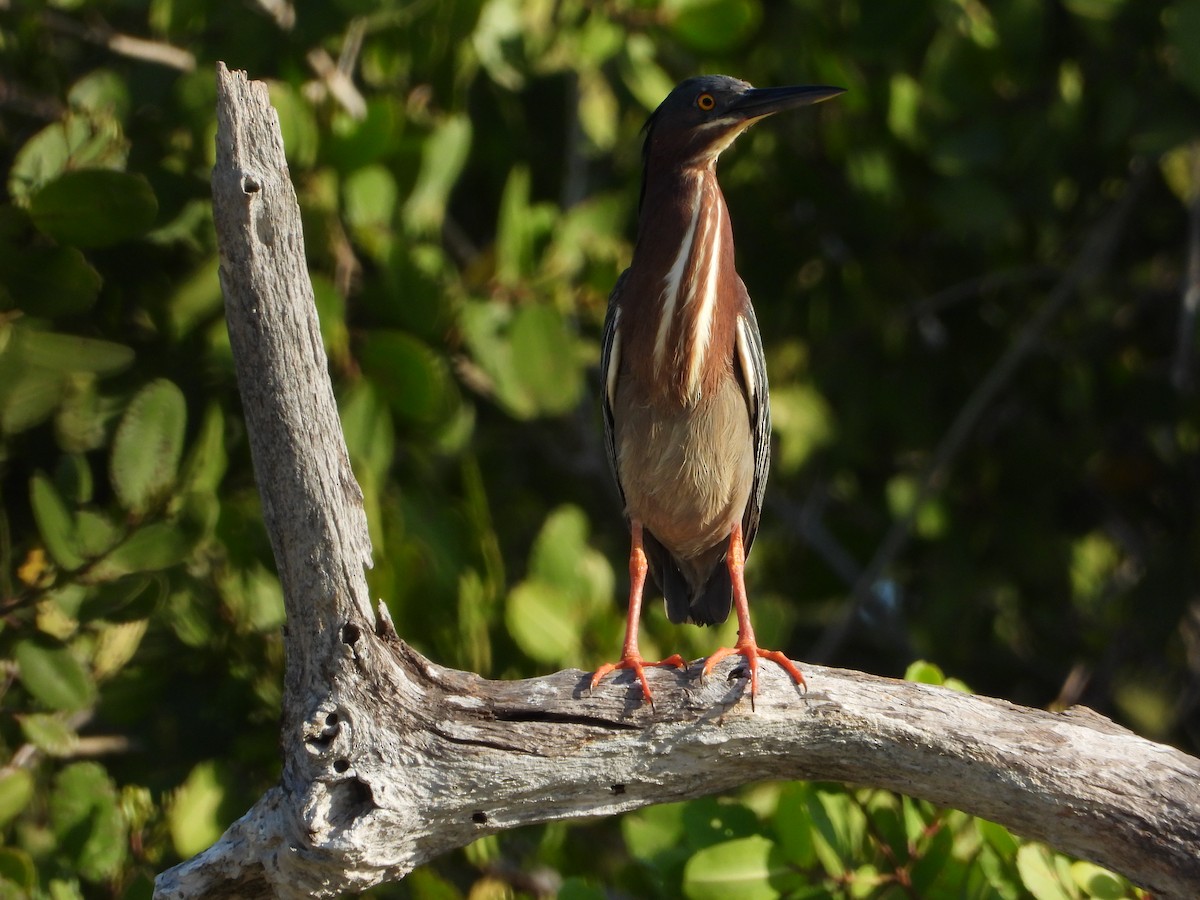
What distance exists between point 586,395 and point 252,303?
314cm

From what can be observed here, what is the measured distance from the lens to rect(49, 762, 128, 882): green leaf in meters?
3.67

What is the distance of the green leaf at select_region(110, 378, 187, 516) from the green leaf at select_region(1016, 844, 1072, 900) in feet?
7.96

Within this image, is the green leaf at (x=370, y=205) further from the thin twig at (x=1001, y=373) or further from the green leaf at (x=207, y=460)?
the thin twig at (x=1001, y=373)

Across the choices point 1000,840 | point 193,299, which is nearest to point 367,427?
point 193,299

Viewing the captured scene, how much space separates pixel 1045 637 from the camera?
20.2ft

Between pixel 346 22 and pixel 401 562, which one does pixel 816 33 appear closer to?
→ pixel 346 22

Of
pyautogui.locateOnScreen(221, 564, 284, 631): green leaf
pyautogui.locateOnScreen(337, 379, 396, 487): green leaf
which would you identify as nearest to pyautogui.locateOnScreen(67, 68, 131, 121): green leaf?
pyautogui.locateOnScreen(337, 379, 396, 487): green leaf

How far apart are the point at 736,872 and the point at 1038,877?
734 mm

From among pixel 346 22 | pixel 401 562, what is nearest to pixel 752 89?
pixel 346 22

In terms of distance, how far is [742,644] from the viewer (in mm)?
3502

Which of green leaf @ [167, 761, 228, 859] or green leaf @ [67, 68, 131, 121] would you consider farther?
green leaf @ [67, 68, 131, 121]

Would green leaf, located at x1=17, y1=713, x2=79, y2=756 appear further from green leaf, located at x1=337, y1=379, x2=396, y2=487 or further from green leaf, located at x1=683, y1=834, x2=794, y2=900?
green leaf, located at x1=683, y1=834, x2=794, y2=900

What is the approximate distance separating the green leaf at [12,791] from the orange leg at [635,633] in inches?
64.9

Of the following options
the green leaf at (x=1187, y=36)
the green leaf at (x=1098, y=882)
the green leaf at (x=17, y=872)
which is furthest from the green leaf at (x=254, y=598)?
the green leaf at (x=1187, y=36)
